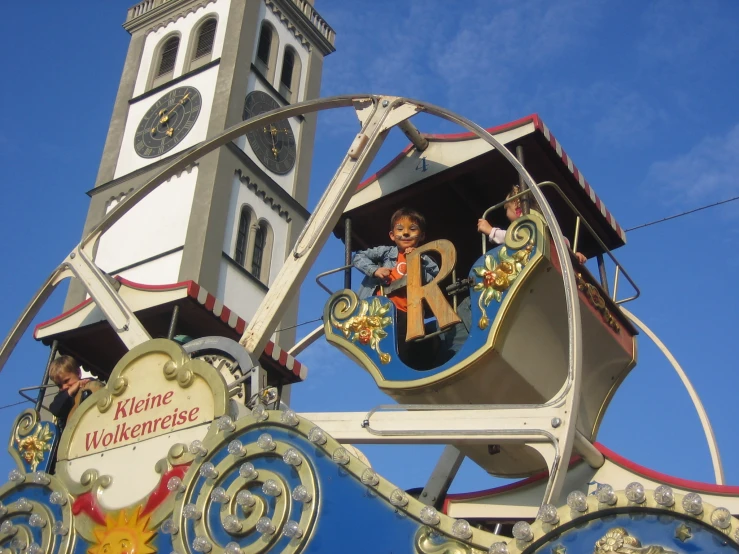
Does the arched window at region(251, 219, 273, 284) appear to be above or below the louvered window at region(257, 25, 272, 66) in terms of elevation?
below

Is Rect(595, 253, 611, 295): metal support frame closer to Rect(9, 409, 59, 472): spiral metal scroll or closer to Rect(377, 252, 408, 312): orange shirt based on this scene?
Rect(377, 252, 408, 312): orange shirt

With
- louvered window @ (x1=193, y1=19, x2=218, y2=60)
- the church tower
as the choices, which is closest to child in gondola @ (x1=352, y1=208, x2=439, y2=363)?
the church tower

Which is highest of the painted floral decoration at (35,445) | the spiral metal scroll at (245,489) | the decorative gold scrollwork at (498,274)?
the decorative gold scrollwork at (498,274)

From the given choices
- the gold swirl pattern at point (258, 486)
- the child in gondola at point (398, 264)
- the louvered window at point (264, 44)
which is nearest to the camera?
the gold swirl pattern at point (258, 486)

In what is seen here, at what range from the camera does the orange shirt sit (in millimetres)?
8812

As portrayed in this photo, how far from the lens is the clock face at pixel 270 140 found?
34.1m

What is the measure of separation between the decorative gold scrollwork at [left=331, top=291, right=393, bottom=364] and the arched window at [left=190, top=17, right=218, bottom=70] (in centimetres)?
2846

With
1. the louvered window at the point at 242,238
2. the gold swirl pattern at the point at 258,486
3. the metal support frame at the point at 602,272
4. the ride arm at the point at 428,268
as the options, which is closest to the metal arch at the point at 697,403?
the metal support frame at the point at 602,272

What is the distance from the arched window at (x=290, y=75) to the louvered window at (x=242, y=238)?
5.99 metres

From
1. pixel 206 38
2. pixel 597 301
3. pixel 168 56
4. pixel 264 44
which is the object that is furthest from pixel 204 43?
pixel 597 301

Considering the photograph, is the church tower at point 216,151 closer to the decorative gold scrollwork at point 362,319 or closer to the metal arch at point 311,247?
the metal arch at point 311,247

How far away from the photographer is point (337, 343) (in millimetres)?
8633

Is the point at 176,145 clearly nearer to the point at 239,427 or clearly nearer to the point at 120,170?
the point at 120,170

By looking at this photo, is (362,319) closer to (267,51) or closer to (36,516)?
(36,516)
